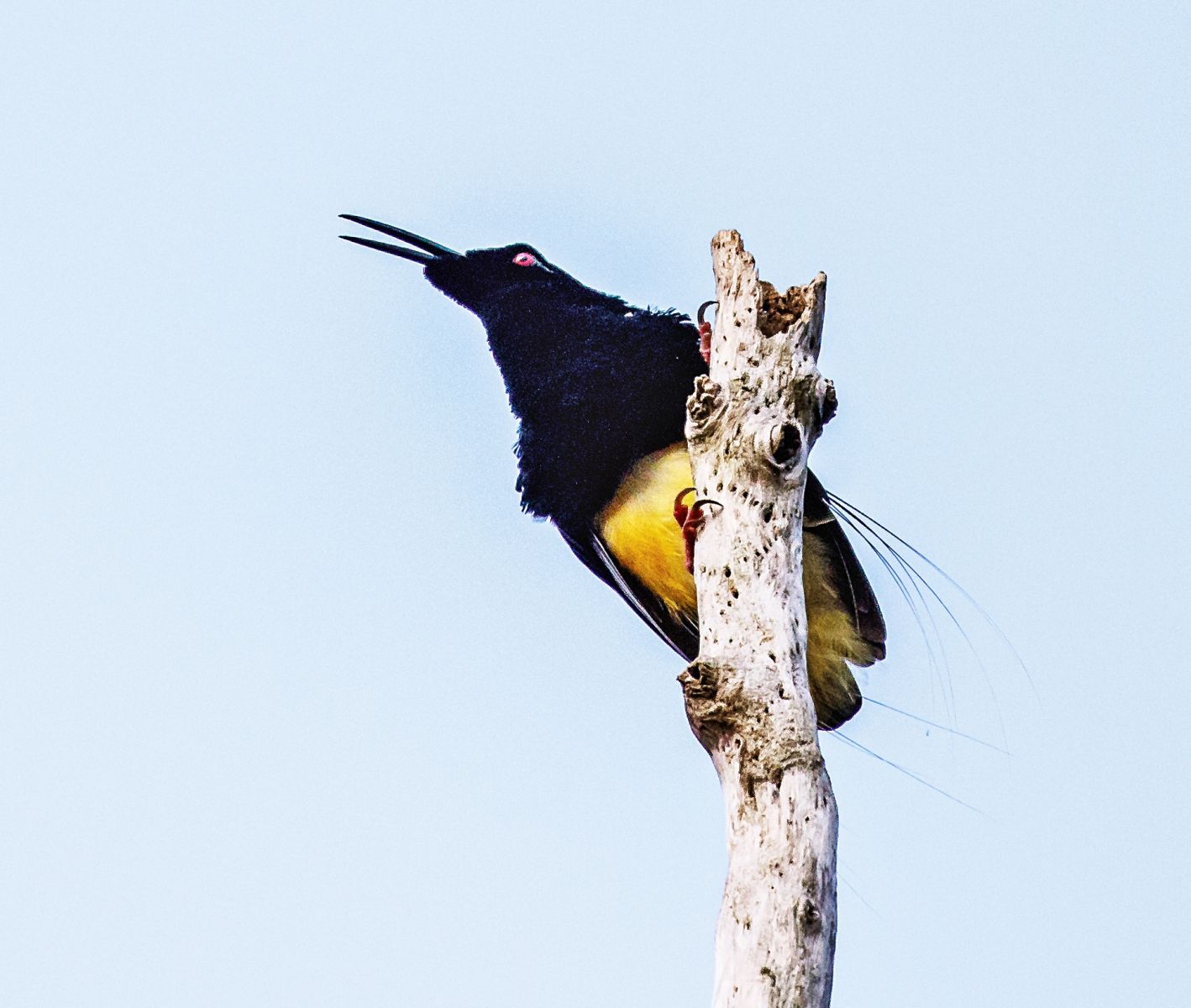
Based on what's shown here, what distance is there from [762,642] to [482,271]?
3123 mm

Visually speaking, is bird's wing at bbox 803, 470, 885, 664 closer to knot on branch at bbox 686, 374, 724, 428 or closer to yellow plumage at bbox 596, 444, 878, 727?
yellow plumage at bbox 596, 444, 878, 727

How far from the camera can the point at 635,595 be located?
18.2ft

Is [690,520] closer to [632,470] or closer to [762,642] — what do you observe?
[762,642]

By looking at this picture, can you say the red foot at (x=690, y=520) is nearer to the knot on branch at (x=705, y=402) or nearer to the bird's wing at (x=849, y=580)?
the knot on branch at (x=705, y=402)

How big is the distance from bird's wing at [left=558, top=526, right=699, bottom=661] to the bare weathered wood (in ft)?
5.11

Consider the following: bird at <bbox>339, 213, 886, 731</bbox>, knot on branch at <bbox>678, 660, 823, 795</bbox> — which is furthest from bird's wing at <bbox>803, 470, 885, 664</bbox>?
knot on branch at <bbox>678, 660, 823, 795</bbox>

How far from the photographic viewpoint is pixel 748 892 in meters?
2.90

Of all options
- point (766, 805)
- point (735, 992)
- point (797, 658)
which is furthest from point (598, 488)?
point (735, 992)

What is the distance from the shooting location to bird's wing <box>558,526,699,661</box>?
17.9 feet

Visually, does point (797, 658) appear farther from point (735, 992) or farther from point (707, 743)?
A: point (735, 992)

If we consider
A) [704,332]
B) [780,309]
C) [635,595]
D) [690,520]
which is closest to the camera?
[690,520]

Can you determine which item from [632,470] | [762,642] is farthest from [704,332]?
[762,642]

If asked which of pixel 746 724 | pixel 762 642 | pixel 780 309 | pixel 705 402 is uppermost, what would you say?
pixel 780 309

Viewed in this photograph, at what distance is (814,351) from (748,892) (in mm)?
1674
